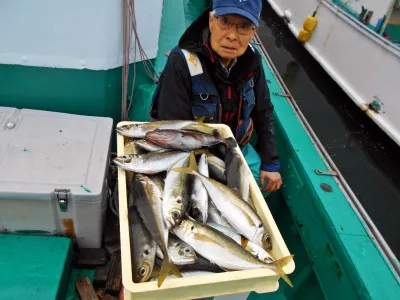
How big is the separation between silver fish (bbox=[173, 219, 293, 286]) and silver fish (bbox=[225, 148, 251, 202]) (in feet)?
1.02

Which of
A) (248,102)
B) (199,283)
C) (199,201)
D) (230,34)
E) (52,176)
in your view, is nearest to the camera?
(199,283)

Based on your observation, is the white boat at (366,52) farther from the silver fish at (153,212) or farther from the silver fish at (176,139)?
the silver fish at (153,212)

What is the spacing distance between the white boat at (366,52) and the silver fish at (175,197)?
5.48 m

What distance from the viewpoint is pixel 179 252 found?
1273mm

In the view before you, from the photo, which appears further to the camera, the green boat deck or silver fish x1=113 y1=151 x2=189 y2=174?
the green boat deck

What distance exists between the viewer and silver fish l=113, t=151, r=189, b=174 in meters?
1.57

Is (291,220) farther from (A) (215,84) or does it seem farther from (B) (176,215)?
(B) (176,215)

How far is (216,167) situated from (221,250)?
22.8 inches

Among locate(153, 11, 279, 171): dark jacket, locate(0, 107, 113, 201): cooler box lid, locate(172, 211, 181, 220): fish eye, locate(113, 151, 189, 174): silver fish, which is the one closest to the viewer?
locate(172, 211, 181, 220): fish eye

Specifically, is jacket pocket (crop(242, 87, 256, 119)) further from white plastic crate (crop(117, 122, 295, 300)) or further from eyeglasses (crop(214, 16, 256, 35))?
white plastic crate (crop(117, 122, 295, 300))

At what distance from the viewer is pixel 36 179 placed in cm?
181

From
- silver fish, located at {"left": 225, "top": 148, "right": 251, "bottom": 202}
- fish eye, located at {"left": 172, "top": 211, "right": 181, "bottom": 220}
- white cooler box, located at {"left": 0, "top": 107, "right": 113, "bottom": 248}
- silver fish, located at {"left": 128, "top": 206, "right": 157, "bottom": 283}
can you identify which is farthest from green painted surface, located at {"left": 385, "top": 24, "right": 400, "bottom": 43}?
silver fish, located at {"left": 128, "top": 206, "right": 157, "bottom": 283}

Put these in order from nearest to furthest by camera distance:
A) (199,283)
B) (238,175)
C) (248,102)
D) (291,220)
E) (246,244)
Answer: (199,283)
(246,244)
(238,175)
(248,102)
(291,220)

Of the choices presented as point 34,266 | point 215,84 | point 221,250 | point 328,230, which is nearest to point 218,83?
point 215,84
